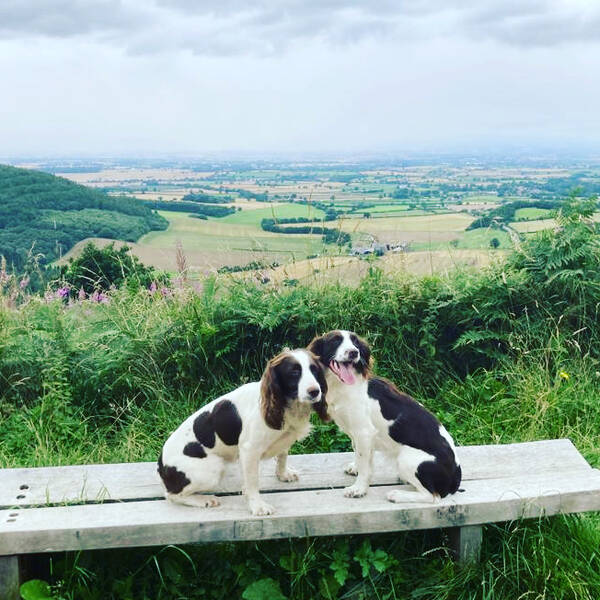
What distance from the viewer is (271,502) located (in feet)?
10.6

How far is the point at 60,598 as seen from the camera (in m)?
3.09

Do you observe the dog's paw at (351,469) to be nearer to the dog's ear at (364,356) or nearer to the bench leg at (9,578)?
the dog's ear at (364,356)

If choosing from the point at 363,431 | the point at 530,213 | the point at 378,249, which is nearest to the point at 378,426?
the point at 363,431

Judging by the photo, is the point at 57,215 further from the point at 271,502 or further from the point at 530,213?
the point at 271,502

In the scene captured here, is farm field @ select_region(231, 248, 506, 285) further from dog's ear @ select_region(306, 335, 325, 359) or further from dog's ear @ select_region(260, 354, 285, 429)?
dog's ear @ select_region(260, 354, 285, 429)

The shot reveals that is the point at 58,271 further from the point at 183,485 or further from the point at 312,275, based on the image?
the point at 183,485

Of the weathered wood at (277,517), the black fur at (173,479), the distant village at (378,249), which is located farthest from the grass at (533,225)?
the black fur at (173,479)

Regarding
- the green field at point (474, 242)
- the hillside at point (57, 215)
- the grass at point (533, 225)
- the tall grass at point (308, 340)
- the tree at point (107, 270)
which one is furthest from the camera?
the hillside at point (57, 215)

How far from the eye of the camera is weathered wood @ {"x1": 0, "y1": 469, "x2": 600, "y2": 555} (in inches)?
118

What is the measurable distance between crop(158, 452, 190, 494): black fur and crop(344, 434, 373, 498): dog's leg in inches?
28.9

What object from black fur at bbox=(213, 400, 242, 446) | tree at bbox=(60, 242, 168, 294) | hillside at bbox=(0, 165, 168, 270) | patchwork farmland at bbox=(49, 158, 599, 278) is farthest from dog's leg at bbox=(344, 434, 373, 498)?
hillside at bbox=(0, 165, 168, 270)

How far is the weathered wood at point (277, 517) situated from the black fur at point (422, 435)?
0.10 metres

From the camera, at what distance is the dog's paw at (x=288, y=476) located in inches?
137

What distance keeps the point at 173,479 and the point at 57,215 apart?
11.9 metres
